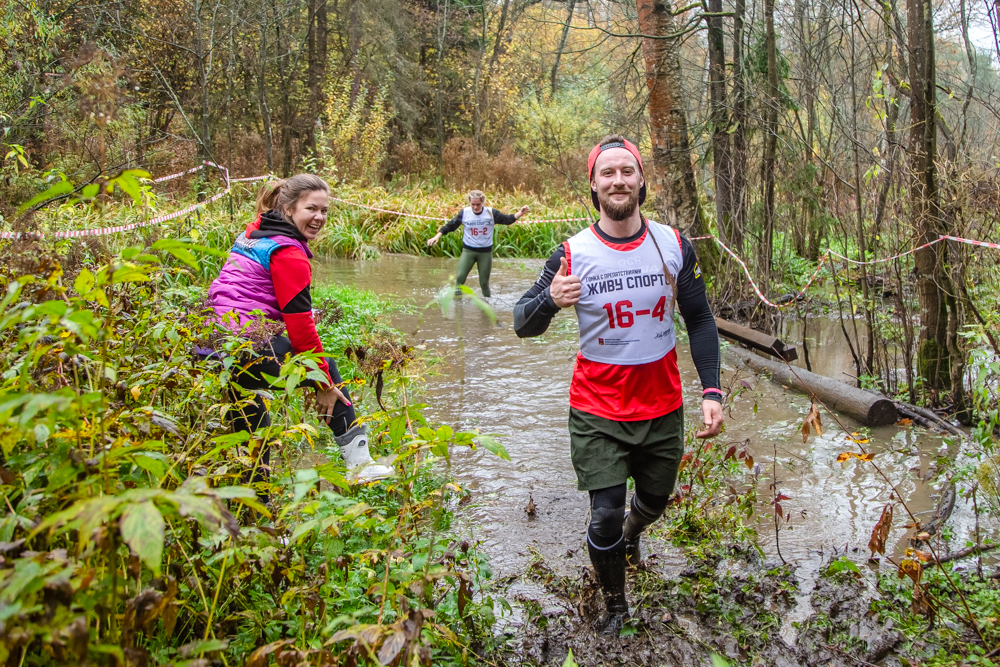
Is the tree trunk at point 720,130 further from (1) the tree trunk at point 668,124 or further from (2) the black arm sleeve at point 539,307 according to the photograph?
(2) the black arm sleeve at point 539,307

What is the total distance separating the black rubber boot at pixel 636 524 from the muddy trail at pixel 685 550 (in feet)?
0.27

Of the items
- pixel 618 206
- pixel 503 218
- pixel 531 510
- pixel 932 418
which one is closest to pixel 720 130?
pixel 503 218

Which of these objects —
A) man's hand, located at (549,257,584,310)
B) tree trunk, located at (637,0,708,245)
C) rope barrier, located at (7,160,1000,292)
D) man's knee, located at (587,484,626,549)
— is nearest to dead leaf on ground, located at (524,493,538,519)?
man's knee, located at (587,484,626,549)

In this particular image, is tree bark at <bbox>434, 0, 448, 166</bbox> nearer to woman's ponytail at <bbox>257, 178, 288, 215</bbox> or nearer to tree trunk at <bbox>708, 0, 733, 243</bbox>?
tree trunk at <bbox>708, 0, 733, 243</bbox>

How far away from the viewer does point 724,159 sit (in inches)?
381

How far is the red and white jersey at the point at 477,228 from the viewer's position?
1123 cm

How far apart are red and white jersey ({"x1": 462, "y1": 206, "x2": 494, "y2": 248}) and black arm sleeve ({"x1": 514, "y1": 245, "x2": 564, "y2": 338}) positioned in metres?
7.86

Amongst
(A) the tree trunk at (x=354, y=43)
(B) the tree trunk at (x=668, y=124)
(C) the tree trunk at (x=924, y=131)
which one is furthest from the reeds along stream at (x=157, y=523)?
(A) the tree trunk at (x=354, y=43)

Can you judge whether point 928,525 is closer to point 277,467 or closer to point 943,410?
point 943,410

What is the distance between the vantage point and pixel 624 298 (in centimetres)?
322

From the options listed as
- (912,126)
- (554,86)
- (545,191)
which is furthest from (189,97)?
(912,126)

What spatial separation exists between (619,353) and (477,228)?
8.22m

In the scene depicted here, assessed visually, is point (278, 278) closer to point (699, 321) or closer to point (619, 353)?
point (619, 353)

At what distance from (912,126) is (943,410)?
235 cm
